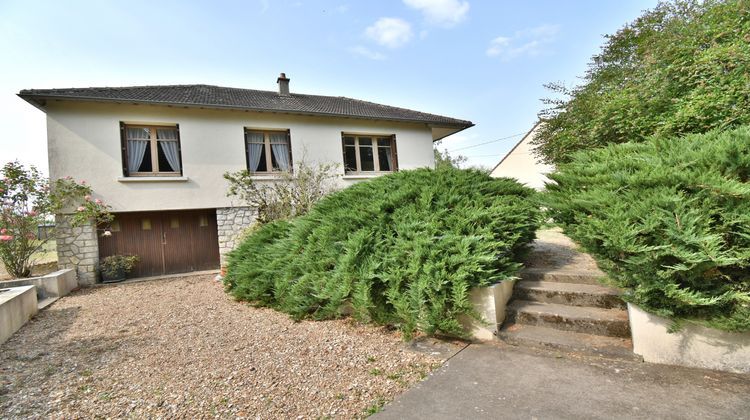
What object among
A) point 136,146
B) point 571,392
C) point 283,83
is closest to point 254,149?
point 136,146

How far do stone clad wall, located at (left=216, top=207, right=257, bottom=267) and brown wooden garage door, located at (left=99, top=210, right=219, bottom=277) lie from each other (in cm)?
51

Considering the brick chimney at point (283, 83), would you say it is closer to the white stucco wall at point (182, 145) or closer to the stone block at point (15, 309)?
the white stucco wall at point (182, 145)

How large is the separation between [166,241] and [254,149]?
11.8ft

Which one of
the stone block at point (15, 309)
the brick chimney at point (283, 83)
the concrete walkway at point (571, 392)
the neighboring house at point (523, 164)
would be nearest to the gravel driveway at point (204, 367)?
the stone block at point (15, 309)

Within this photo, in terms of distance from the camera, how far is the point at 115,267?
8148 mm

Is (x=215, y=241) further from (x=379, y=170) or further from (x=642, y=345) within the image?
(x=642, y=345)

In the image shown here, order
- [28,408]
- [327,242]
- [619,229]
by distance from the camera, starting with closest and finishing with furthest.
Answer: [28,408], [619,229], [327,242]

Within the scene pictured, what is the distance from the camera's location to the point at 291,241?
4.58 meters

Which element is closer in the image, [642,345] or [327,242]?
[642,345]

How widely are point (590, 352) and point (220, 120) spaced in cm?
988

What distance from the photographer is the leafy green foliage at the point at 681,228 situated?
2.26 meters

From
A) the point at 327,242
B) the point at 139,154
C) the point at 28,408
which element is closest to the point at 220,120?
the point at 139,154

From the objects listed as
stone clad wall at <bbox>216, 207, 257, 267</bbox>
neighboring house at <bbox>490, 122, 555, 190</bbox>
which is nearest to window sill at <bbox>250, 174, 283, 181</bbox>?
stone clad wall at <bbox>216, 207, 257, 267</bbox>

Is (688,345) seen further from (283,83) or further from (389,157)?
(283,83)
